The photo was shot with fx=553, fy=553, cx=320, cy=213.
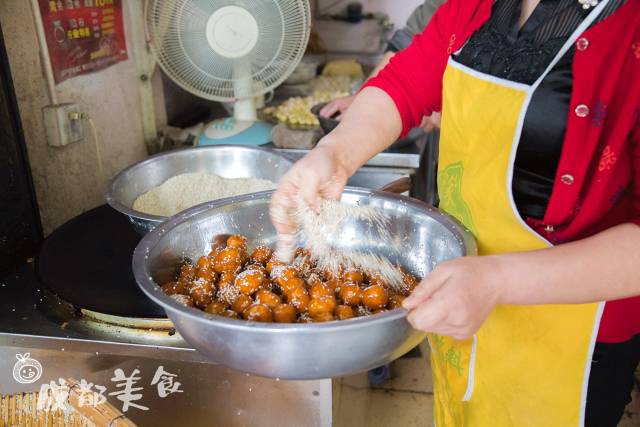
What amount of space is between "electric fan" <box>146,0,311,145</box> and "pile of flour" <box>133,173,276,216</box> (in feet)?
1.50

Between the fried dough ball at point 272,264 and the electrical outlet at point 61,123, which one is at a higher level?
the electrical outlet at point 61,123

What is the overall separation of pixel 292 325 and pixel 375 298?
0.30m

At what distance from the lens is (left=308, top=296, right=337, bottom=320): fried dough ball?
99 cm

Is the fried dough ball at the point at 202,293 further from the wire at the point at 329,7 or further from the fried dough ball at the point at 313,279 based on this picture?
the wire at the point at 329,7

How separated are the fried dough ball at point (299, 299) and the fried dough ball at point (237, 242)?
7.3 inches

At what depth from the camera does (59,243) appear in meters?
1.45

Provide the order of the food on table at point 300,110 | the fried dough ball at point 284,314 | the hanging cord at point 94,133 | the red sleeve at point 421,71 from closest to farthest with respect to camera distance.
A: 1. the fried dough ball at point 284,314
2. the red sleeve at point 421,71
3. the hanging cord at point 94,133
4. the food on table at point 300,110

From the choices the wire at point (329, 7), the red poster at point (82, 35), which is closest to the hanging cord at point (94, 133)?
the red poster at point (82, 35)

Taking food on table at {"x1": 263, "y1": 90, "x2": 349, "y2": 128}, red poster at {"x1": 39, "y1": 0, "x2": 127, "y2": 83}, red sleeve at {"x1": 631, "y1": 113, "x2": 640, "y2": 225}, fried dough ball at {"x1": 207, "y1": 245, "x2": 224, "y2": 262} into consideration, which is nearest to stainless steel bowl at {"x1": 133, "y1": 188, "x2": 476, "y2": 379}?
fried dough ball at {"x1": 207, "y1": 245, "x2": 224, "y2": 262}

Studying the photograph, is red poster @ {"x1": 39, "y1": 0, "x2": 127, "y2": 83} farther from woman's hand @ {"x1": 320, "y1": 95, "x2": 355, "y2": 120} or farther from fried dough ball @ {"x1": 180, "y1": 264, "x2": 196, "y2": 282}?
fried dough ball @ {"x1": 180, "y1": 264, "x2": 196, "y2": 282}

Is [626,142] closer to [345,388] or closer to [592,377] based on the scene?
[592,377]

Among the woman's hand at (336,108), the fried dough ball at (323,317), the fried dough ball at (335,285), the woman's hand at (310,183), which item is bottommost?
the fried dough ball at (335,285)

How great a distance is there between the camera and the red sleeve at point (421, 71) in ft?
3.92

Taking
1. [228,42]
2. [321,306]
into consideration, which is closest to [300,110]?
[228,42]
